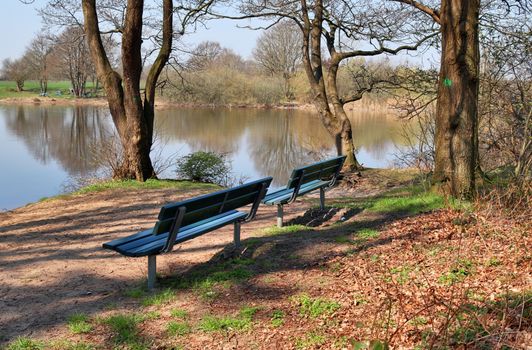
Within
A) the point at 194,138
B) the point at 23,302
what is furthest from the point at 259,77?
the point at 23,302

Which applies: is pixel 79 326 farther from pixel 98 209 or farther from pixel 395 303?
pixel 98 209

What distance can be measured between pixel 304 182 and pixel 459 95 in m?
2.51

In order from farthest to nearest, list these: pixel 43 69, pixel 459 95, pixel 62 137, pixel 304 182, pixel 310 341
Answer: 1. pixel 43 69
2. pixel 62 137
3. pixel 304 182
4. pixel 459 95
5. pixel 310 341

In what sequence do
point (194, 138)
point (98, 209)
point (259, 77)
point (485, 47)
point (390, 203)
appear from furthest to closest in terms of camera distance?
point (259, 77)
point (194, 138)
point (485, 47)
point (98, 209)
point (390, 203)

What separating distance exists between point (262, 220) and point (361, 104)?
27554 mm

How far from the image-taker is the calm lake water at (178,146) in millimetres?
16094

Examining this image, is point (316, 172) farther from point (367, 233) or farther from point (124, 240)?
point (124, 240)

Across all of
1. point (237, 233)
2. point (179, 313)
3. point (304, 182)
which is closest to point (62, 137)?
point (304, 182)

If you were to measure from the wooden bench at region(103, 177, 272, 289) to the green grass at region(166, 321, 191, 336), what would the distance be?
29.7 inches

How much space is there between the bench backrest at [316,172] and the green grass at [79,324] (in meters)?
3.64

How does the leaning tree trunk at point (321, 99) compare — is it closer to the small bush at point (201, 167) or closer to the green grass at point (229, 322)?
the small bush at point (201, 167)

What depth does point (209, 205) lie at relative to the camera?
Answer: 513 cm

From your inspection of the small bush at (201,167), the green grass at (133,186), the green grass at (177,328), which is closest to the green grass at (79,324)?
the green grass at (177,328)

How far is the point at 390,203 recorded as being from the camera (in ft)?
25.0
